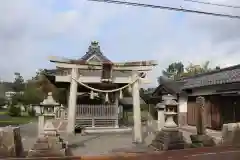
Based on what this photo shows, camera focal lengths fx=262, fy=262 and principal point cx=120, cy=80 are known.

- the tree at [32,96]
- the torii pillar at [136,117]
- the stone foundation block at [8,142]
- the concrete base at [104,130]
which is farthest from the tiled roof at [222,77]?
the tree at [32,96]

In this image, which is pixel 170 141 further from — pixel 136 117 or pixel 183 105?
pixel 183 105

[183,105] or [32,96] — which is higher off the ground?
[32,96]

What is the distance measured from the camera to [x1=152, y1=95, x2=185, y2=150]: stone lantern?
9.85 m

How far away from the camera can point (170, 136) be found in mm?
9930

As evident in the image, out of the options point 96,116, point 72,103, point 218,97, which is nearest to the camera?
point 72,103

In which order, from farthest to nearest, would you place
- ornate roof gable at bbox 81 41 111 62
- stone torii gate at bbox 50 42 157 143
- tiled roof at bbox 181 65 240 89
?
ornate roof gable at bbox 81 41 111 62 < tiled roof at bbox 181 65 240 89 < stone torii gate at bbox 50 42 157 143

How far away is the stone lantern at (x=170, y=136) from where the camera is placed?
32.3 ft

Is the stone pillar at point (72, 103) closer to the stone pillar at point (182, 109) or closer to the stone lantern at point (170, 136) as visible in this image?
the stone lantern at point (170, 136)

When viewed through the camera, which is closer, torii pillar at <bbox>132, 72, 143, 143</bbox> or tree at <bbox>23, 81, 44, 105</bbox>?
torii pillar at <bbox>132, 72, 143, 143</bbox>

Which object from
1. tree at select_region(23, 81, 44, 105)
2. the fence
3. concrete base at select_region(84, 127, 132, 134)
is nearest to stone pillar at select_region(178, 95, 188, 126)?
concrete base at select_region(84, 127, 132, 134)

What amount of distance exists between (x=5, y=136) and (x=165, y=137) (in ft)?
18.6

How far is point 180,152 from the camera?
8.17m

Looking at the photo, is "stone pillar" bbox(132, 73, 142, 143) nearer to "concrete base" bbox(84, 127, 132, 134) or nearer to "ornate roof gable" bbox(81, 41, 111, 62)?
"concrete base" bbox(84, 127, 132, 134)

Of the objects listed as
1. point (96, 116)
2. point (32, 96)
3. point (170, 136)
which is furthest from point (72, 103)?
point (32, 96)
